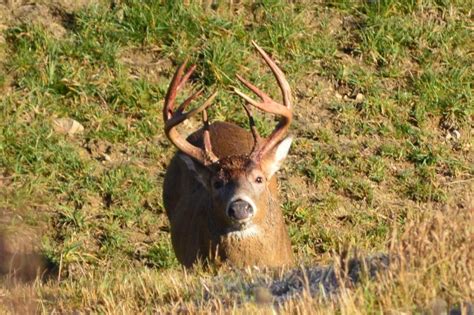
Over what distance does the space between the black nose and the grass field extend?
215 cm

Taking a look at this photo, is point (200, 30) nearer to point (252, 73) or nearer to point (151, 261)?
point (252, 73)

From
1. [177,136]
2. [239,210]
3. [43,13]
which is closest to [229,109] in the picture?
[43,13]

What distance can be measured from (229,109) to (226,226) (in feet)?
11.5

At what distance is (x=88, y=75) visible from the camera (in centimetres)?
1302

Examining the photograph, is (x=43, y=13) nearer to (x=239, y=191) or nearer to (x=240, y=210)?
(x=239, y=191)

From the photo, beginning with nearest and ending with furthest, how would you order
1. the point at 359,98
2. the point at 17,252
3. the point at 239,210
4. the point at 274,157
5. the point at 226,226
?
1. the point at 239,210
2. the point at 17,252
3. the point at 226,226
4. the point at 274,157
5. the point at 359,98

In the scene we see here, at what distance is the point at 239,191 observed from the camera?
9.30 metres

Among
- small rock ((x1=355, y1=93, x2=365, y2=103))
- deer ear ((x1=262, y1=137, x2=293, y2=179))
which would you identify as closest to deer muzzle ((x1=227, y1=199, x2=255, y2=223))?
deer ear ((x1=262, y1=137, x2=293, y2=179))

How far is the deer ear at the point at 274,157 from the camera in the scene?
31.7 feet

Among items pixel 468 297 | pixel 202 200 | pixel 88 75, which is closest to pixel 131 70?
pixel 88 75

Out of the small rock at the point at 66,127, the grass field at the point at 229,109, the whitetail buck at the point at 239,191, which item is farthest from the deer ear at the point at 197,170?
the small rock at the point at 66,127

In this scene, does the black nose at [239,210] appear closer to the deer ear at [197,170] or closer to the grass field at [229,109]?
the deer ear at [197,170]

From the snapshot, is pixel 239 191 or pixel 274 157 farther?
pixel 274 157

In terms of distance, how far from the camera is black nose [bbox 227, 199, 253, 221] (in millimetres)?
9188
